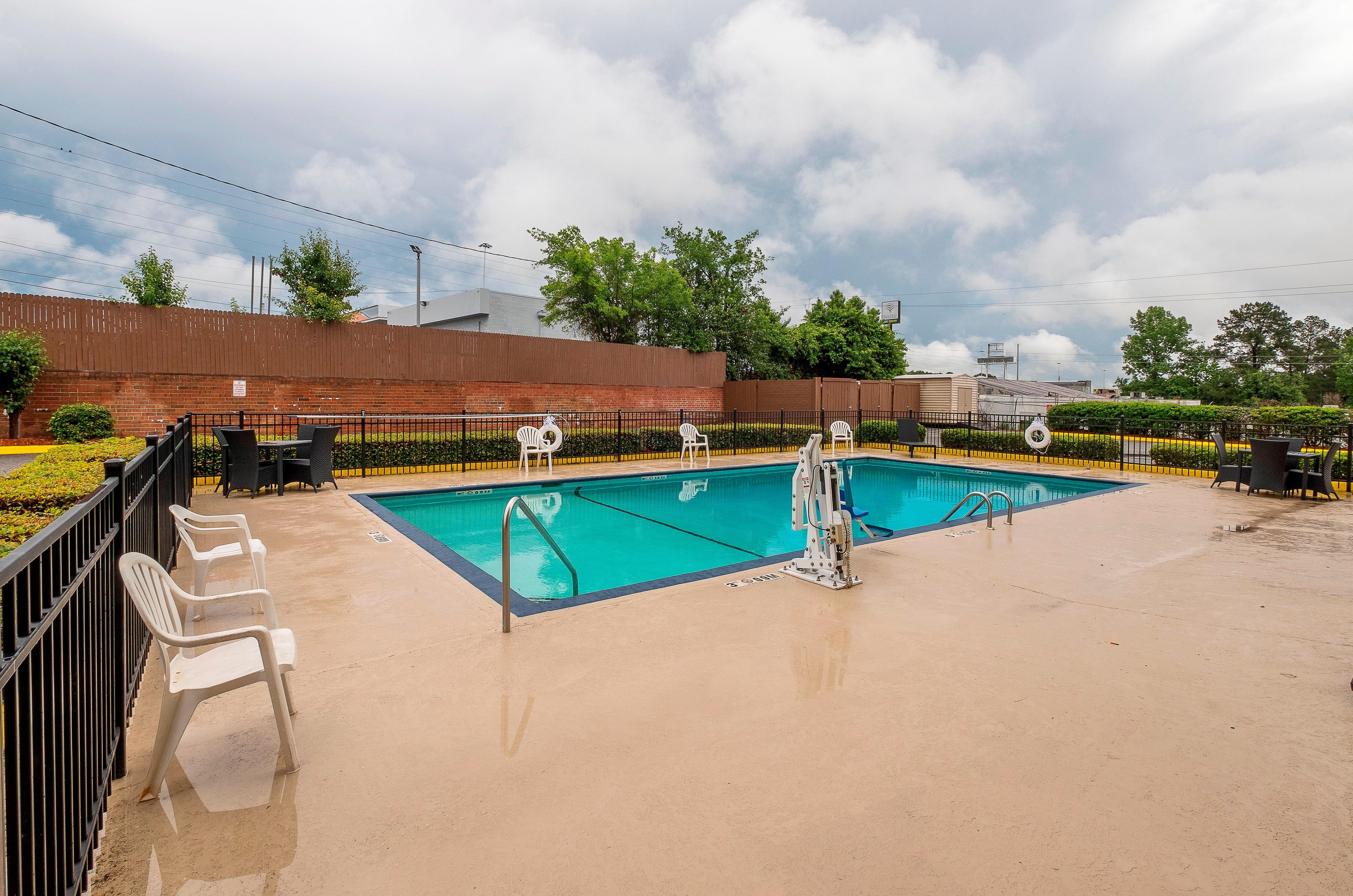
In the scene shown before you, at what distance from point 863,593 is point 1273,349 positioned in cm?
6358

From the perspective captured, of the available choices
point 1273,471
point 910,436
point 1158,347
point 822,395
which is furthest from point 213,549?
point 1158,347

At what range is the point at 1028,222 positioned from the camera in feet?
113

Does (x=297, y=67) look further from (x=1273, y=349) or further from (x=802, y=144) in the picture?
(x=1273, y=349)

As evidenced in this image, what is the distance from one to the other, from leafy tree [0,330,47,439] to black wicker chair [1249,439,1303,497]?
66.2 feet

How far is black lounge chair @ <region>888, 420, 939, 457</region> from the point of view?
15.7 meters

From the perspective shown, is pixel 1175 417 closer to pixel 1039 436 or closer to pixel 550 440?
pixel 1039 436

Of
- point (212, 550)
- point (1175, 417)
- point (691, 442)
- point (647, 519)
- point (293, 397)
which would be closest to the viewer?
point (212, 550)

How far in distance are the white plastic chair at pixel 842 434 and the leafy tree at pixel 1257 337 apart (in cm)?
5134

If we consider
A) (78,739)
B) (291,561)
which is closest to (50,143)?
(291,561)

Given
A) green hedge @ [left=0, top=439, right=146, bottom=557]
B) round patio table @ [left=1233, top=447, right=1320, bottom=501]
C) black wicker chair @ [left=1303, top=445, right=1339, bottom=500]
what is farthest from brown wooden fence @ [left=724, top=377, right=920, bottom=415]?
green hedge @ [left=0, top=439, right=146, bottom=557]

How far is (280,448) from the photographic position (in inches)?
329

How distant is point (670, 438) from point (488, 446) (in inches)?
187

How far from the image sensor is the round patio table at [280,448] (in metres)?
8.30

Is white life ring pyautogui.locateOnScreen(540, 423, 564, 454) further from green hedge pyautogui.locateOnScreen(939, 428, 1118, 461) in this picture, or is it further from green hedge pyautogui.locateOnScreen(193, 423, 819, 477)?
green hedge pyautogui.locateOnScreen(939, 428, 1118, 461)
